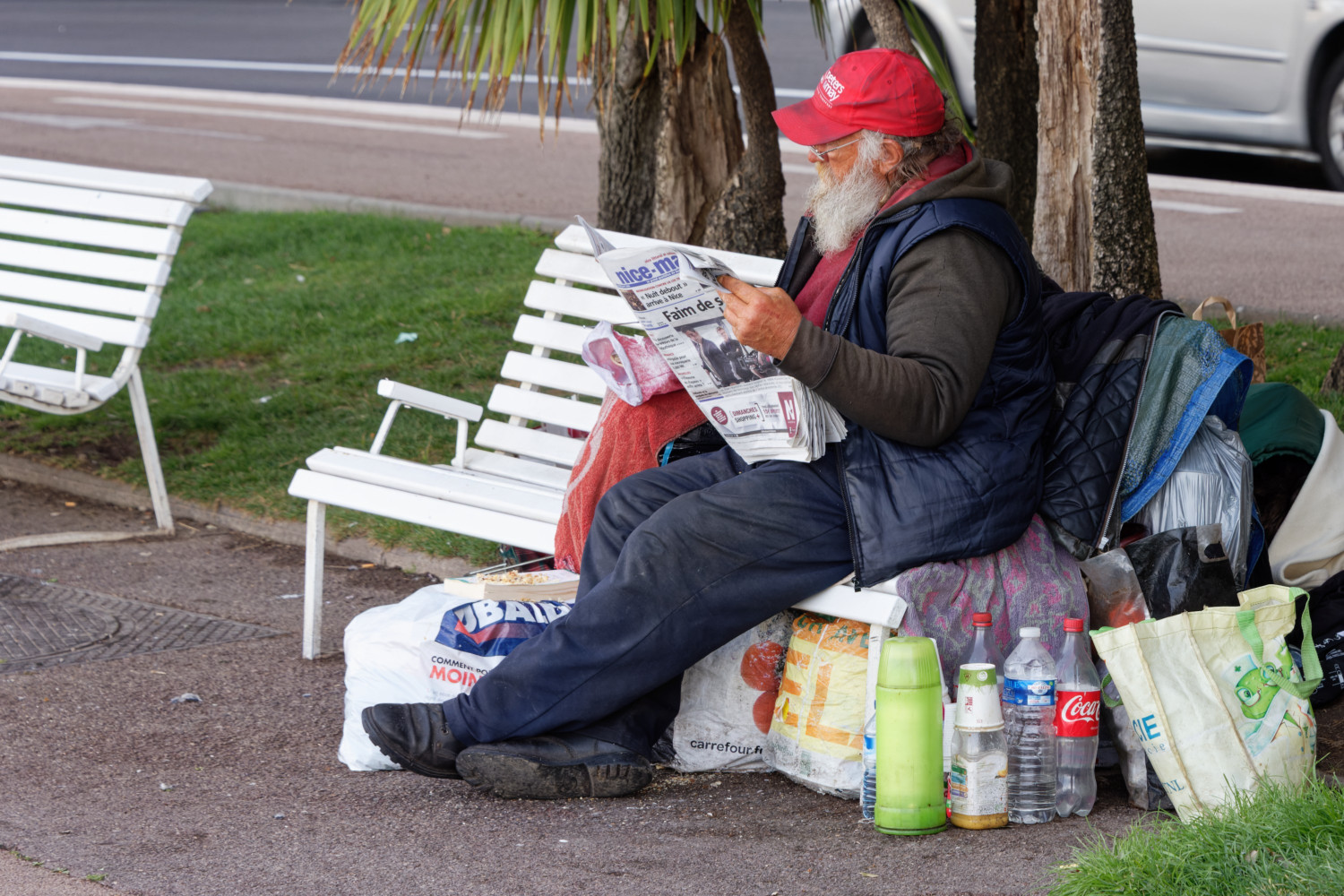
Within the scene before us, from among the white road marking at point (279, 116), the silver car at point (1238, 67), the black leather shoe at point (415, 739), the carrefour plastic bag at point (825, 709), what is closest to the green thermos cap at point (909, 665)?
the carrefour plastic bag at point (825, 709)

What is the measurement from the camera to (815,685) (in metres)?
3.43

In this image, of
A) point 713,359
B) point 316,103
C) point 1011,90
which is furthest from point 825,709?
point 316,103

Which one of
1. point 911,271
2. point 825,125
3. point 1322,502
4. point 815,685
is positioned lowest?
point 815,685

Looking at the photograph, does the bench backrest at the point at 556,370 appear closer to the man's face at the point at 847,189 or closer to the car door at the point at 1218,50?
the man's face at the point at 847,189

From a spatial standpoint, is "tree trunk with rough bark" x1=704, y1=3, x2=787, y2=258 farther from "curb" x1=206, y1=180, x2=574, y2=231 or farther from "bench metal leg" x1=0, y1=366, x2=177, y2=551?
"curb" x1=206, y1=180, x2=574, y2=231

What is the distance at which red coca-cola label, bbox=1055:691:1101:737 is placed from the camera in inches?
127

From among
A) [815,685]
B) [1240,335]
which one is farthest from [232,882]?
[1240,335]

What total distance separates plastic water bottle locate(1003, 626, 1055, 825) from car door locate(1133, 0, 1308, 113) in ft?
24.3

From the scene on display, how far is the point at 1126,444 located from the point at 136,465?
4.00 metres

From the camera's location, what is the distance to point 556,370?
501cm

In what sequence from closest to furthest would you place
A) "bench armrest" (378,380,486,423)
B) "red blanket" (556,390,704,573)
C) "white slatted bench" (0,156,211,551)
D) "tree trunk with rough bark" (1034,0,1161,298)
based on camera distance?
"red blanket" (556,390,704,573)
"bench armrest" (378,380,486,423)
"tree trunk with rough bark" (1034,0,1161,298)
"white slatted bench" (0,156,211,551)

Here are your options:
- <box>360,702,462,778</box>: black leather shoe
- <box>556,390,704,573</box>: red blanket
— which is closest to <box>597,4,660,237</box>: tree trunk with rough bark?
<box>556,390,704,573</box>: red blanket

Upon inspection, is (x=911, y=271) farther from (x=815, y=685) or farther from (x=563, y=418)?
(x=563, y=418)

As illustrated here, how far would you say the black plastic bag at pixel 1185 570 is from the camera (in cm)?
347
